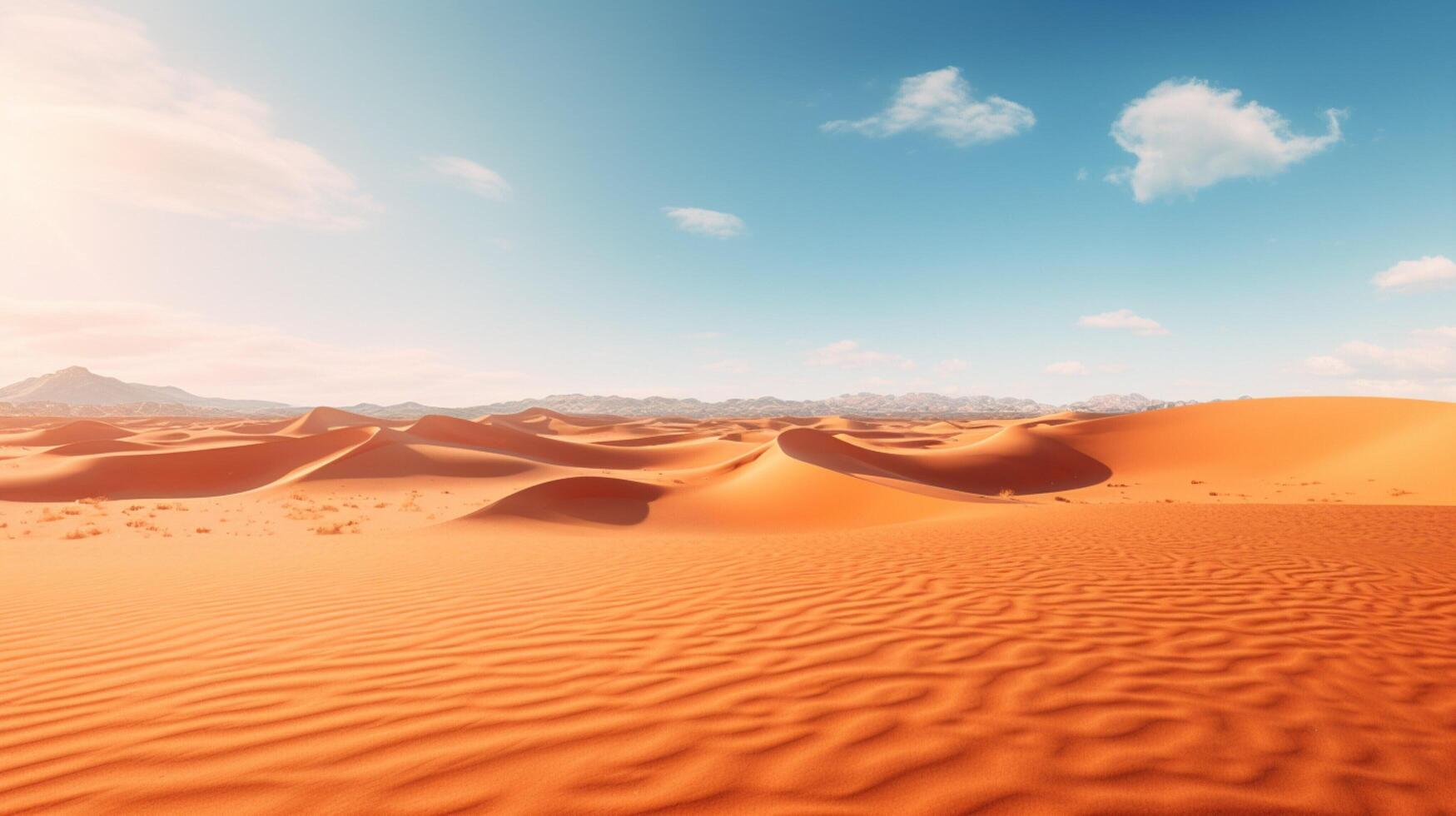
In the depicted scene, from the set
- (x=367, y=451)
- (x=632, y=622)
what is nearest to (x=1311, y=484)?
(x=632, y=622)

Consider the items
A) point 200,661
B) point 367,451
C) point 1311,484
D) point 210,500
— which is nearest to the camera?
point 200,661

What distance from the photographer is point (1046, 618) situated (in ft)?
15.0

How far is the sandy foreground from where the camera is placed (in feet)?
7.72

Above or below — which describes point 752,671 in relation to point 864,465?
above

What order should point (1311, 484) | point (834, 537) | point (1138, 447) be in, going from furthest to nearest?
point (1138, 447), point (1311, 484), point (834, 537)

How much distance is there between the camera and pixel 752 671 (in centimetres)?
351

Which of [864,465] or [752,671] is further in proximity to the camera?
[864,465]

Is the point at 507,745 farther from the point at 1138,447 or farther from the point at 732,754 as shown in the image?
the point at 1138,447

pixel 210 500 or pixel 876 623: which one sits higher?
pixel 876 623

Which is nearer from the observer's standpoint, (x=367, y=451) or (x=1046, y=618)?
(x=1046, y=618)

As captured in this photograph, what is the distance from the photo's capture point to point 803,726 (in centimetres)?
277

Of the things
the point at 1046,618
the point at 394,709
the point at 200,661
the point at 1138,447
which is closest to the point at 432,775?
the point at 394,709

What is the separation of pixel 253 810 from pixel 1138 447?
1432 inches

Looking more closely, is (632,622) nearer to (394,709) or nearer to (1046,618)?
(394,709)
